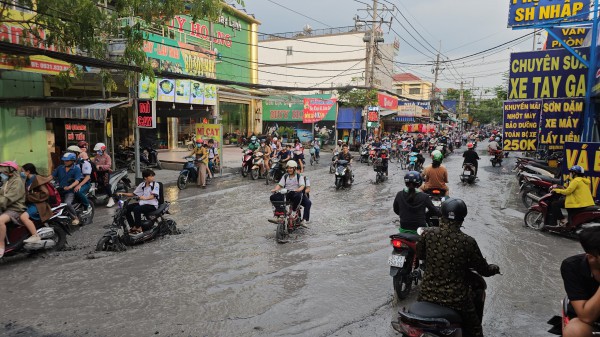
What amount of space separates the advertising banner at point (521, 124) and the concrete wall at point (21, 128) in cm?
1561

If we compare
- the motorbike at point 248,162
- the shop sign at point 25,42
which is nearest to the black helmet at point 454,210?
the shop sign at point 25,42

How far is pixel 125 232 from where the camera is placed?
7410mm

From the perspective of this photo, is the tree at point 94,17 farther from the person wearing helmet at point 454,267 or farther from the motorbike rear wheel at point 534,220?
the motorbike rear wheel at point 534,220

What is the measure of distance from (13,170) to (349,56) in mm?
46748

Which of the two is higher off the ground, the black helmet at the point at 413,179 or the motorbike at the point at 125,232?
the black helmet at the point at 413,179

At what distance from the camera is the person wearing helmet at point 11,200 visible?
622 centimetres

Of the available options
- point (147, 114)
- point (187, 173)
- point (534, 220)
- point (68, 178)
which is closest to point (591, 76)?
point (534, 220)

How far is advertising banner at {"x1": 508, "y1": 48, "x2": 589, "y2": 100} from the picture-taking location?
1077 centimetres

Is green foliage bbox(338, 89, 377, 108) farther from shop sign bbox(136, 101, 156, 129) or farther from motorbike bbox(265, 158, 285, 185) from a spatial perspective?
shop sign bbox(136, 101, 156, 129)

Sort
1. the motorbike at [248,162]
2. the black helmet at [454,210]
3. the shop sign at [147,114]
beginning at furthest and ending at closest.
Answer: the motorbike at [248,162]
the shop sign at [147,114]
the black helmet at [454,210]

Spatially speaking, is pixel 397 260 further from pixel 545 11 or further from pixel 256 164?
pixel 256 164

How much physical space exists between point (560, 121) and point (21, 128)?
16.9 metres

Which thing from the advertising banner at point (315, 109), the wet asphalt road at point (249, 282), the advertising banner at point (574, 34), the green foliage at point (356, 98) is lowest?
the wet asphalt road at point (249, 282)

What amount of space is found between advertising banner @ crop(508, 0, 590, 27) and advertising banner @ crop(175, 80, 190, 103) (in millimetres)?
15311
